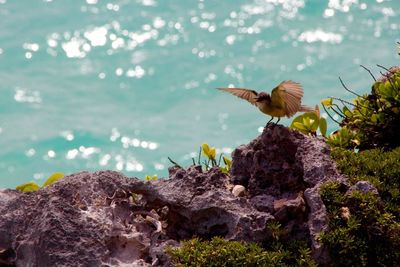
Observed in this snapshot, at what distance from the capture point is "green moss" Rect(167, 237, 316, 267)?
5.42 metres

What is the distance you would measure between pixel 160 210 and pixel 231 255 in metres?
1.03

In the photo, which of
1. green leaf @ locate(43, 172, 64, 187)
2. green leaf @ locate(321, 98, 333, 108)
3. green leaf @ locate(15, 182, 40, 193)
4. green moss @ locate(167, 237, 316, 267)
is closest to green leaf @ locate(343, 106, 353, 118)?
green leaf @ locate(321, 98, 333, 108)

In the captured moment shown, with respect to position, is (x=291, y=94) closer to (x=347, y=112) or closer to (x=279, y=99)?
(x=279, y=99)

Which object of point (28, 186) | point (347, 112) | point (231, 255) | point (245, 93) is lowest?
point (231, 255)

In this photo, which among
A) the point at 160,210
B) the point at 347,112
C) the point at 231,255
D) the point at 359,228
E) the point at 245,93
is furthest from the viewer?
the point at 347,112

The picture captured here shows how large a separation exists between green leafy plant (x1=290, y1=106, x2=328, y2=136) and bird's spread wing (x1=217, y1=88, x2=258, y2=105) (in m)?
2.35

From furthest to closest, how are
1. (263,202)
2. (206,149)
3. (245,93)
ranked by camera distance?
(206,149), (245,93), (263,202)

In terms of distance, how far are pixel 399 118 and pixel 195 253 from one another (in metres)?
4.03

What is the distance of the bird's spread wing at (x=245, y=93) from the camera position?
6465 millimetres

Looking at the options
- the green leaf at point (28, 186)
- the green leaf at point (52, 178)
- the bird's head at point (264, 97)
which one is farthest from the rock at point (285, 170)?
the green leaf at point (28, 186)

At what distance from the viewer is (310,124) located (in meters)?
8.72

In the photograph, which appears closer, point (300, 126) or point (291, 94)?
point (291, 94)

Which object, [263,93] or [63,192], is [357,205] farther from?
[63,192]

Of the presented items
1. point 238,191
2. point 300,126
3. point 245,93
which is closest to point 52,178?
point 238,191
